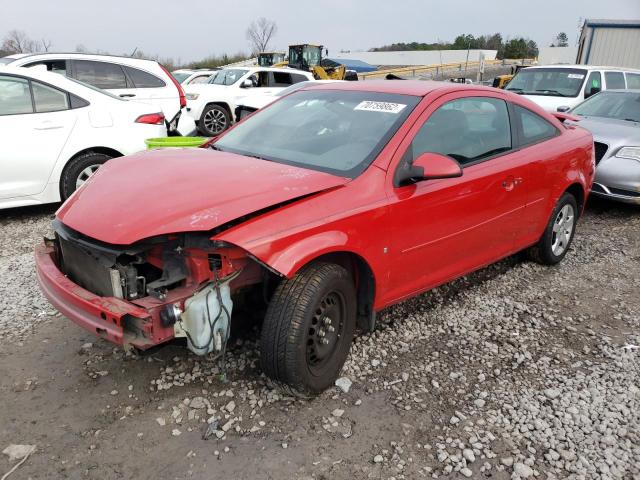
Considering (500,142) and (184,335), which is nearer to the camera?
(184,335)

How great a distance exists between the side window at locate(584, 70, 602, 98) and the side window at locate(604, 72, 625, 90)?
0.77 feet

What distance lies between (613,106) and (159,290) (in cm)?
742

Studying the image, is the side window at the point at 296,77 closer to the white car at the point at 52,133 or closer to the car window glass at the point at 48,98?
the white car at the point at 52,133

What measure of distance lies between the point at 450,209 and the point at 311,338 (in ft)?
4.17

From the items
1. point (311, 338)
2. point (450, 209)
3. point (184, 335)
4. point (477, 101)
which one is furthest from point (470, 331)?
point (184, 335)

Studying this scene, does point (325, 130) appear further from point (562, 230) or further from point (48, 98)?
point (48, 98)

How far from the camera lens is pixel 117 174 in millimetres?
3018

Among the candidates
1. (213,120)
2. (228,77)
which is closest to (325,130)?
(213,120)

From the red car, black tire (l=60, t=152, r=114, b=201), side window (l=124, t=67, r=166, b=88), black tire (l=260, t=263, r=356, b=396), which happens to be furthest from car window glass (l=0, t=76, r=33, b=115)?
black tire (l=260, t=263, r=356, b=396)

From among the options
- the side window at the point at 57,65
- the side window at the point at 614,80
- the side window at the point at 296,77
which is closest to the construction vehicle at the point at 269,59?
the side window at the point at 296,77

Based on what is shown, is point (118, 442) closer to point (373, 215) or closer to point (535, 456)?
point (373, 215)

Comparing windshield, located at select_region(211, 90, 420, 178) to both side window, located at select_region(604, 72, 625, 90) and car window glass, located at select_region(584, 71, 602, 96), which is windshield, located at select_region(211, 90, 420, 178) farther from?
side window, located at select_region(604, 72, 625, 90)

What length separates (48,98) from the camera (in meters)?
5.53

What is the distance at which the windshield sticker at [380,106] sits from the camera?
3.20m
